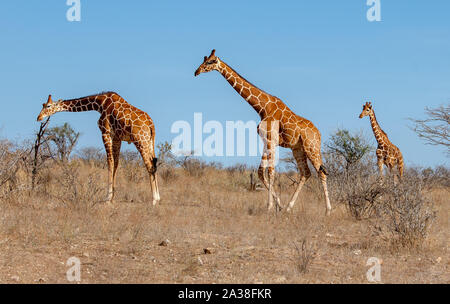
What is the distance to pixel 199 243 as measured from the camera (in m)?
8.75

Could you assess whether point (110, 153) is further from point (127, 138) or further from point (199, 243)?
point (199, 243)

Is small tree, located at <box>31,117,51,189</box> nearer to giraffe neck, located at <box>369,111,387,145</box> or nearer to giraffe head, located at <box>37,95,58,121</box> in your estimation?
giraffe head, located at <box>37,95,58,121</box>

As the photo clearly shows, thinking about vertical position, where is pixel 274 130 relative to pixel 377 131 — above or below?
below

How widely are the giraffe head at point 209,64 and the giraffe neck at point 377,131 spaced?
678 centimetres

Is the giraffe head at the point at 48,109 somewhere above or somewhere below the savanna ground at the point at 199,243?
above

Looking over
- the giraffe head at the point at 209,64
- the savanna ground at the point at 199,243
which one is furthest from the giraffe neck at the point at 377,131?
the giraffe head at the point at 209,64

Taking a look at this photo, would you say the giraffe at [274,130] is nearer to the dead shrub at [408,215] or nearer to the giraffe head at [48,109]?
the dead shrub at [408,215]

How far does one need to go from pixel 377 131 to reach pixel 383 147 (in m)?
0.53

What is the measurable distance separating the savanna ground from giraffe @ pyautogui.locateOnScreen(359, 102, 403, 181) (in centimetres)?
402

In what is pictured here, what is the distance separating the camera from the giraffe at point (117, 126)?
13.1 m

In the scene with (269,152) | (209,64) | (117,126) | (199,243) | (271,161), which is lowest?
(199,243)

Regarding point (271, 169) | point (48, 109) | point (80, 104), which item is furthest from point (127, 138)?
point (271, 169)

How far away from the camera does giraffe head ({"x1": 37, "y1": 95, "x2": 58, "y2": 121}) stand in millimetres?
13719

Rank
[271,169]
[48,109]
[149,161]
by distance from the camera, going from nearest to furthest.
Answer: [271,169] < [149,161] < [48,109]
